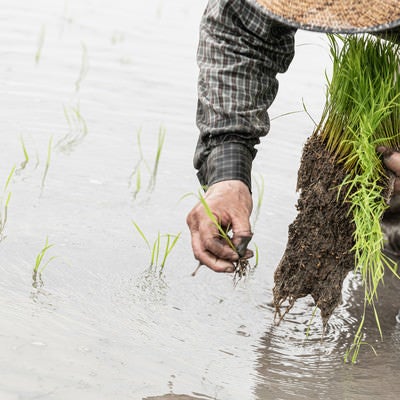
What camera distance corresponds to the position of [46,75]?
213 inches

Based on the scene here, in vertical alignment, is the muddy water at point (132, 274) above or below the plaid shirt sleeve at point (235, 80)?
below

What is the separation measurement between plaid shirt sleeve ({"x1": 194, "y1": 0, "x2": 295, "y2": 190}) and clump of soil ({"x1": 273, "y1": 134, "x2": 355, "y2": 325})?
0.72 feet

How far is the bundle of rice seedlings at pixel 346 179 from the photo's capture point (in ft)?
8.32

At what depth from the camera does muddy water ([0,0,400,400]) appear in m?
2.61

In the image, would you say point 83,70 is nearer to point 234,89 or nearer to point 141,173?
point 141,173

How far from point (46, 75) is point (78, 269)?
2.48 m

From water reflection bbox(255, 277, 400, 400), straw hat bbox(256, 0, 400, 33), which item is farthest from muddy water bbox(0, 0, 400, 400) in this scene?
straw hat bbox(256, 0, 400, 33)

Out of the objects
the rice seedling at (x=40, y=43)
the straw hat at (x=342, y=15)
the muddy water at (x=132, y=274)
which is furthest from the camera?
Answer: the rice seedling at (x=40, y=43)

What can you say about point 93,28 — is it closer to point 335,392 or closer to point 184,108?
point 184,108

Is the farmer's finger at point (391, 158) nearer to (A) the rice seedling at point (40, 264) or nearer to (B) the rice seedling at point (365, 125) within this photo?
(B) the rice seedling at point (365, 125)

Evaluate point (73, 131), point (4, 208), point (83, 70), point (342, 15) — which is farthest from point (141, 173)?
point (342, 15)

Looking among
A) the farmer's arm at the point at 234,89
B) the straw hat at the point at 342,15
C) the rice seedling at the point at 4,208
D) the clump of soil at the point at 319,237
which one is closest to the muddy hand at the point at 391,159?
the clump of soil at the point at 319,237

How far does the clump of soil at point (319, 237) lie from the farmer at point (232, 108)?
0.19 m

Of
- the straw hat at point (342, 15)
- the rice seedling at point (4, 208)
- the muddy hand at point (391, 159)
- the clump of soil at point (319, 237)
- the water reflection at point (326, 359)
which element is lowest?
the water reflection at point (326, 359)
